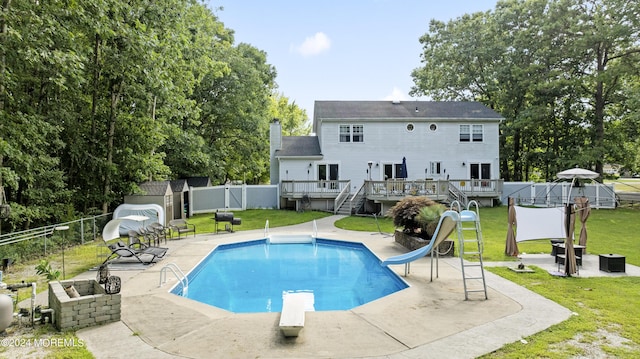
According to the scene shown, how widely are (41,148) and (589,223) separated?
25079 millimetres

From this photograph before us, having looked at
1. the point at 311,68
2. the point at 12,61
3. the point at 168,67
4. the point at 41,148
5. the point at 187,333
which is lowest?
the point at 187,333

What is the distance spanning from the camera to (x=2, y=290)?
755cm

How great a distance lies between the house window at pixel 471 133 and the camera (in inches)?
1035

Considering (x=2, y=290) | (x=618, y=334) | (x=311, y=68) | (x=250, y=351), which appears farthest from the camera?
(x=311, y=68)

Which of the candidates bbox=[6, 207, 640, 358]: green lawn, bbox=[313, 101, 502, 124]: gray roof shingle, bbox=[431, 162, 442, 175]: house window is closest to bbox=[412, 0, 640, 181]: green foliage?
bbox=[313, 101, 502, 124]: gray roof shingle

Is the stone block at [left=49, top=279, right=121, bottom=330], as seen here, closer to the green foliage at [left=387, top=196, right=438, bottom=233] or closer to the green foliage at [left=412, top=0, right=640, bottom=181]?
the green foliage at [left=387, top=196, right=438, bottom=233]

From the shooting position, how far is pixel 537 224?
36.7 feet

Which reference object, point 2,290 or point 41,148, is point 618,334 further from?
point 41,148

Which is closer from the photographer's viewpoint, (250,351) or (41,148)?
(250,351)

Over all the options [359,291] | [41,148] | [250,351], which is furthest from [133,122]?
[250,351]

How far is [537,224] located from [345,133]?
1616 cm

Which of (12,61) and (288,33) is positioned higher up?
(288,33)

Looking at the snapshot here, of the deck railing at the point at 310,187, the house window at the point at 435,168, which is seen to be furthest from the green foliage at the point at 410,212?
the house window at the point at 435,168

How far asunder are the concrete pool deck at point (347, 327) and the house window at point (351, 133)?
1838cm
